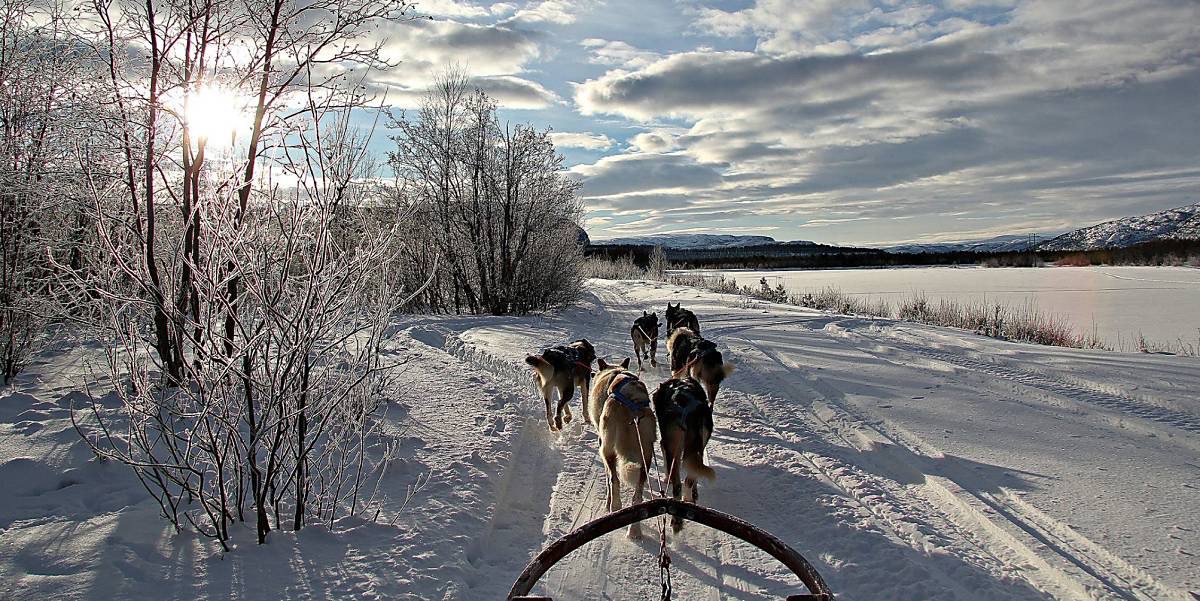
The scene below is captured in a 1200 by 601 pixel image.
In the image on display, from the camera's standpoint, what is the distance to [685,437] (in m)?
4.33

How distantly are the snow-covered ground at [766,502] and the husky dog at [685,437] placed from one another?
1.32ft

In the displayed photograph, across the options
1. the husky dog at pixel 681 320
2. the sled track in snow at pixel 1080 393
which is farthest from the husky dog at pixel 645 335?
the sled track in snow at pixel 1080 393

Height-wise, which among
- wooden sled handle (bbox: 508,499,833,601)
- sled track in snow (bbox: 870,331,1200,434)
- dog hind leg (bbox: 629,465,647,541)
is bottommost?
dog hind leg (bbox: 629,465,647,541)

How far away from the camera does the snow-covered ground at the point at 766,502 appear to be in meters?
3.31

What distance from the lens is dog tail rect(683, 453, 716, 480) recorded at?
4.24 m

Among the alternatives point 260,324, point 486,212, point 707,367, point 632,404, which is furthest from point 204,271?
point 486,212

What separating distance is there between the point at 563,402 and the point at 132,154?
4651mm

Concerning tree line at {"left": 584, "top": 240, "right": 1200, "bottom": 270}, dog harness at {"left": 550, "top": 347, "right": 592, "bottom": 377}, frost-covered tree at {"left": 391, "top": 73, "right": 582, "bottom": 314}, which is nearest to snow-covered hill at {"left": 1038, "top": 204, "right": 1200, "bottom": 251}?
tree line at {"left": 584, "top": 240, "right": 1200, "bottom": 270}

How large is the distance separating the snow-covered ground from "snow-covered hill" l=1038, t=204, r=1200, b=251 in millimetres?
115462

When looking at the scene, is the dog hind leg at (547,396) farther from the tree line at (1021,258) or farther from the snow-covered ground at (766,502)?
the tree line at (1021,258)

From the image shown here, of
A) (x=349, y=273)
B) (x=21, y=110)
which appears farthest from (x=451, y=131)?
(x=349, y=273)

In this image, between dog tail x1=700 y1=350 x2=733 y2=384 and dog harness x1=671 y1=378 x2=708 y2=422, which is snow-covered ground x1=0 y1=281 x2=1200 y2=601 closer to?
dog tail x1=700 y1=350 x2=733 y2=384

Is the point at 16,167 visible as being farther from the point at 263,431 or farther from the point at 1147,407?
the point at 1147,407

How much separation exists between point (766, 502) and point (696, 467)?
2.67 ft
